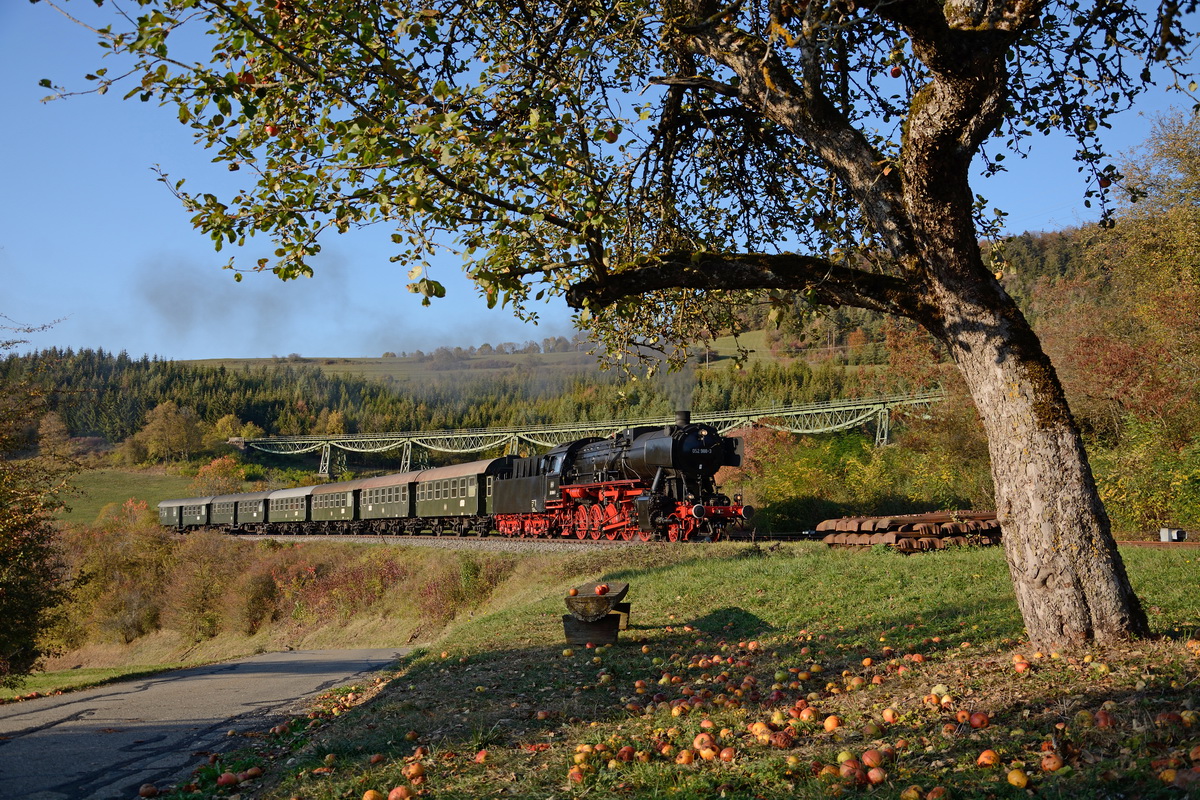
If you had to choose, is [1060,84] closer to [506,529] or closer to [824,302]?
[824,302]

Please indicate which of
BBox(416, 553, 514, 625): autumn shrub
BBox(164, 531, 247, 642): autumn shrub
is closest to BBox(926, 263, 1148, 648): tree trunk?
BBox(416, 553, 514, 625): autumn shrub

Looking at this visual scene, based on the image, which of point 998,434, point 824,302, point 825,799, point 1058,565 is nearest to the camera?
point 825,799

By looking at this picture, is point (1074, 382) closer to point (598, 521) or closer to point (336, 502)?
point (598, 521)

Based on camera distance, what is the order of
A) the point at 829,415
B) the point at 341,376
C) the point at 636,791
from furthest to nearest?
the point at 341,376, the point at 829,415, the point at 636,791

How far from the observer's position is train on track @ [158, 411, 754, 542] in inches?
806

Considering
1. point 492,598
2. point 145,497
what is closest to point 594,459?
point 492,598

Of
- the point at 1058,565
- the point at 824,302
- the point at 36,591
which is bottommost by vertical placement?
the point at 36,591

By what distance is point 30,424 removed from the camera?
1469cm

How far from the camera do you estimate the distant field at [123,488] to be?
60.6 m

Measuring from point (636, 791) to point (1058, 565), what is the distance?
3.36 m

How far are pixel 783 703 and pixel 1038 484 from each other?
7.77ft

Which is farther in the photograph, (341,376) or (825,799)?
(341,376)

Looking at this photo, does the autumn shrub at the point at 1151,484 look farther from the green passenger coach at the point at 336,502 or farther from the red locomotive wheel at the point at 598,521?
the green passenger coach at the point at 336,502

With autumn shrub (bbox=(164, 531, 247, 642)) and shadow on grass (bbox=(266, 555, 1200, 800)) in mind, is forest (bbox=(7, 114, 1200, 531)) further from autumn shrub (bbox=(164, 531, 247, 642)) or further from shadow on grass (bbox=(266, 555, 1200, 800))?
autumn shrub (bbox=(164, 531, 247, 642))
